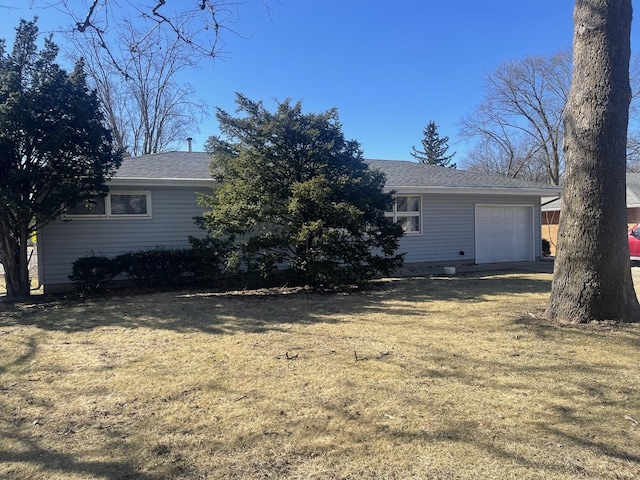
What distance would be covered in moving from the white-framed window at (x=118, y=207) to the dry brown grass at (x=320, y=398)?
406 cm

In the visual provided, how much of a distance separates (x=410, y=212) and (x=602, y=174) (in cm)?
749

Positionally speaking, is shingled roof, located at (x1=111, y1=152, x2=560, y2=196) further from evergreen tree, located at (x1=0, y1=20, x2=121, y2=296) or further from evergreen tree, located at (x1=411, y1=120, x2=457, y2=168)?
evergreen tree, located at (x1=411, y1=120, x2=457, y2=168)

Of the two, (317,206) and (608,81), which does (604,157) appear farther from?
(317,206)

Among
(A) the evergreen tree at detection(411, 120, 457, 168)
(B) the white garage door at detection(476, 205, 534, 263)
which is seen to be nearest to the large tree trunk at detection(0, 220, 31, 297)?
(B) the white garage door at detection(476, 205, 534, 263)

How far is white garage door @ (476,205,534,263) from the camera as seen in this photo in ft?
45.7

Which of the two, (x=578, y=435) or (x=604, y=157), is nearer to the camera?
(x=578, y=435)

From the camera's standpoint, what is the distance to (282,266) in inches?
435

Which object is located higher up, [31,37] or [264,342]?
[31,37]

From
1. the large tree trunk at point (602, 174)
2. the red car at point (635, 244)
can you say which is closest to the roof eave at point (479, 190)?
the red car at point (635, 244)

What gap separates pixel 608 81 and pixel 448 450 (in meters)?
5.16

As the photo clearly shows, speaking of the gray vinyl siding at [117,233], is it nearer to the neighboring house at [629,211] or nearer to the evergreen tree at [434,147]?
the neighboring house at [629,211]

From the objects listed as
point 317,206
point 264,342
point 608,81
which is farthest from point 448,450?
point 317,206

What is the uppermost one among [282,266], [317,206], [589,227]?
[317,206]

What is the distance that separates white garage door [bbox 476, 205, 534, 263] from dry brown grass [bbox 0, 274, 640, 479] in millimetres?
7859
